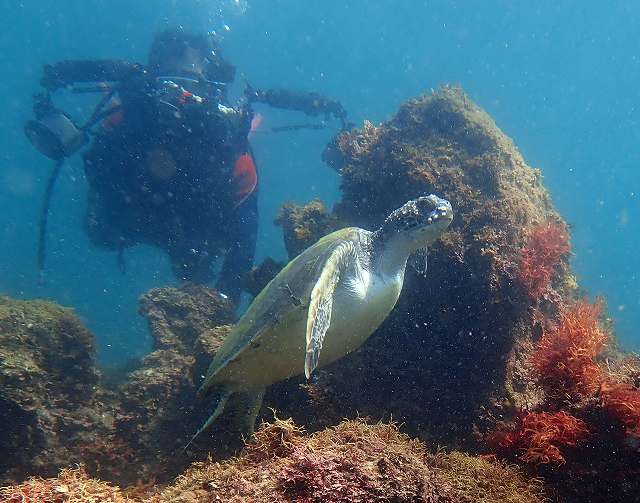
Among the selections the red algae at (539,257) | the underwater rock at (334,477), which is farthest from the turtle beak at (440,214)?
the underwater rock at (334,477)

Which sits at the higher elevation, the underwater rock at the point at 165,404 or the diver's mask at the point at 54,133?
the diver's mask at the point at 54,133

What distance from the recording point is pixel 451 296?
4.73 meters

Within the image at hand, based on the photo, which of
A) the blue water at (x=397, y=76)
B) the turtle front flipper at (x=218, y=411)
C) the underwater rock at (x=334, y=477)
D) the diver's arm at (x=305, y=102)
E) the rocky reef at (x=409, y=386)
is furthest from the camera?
the blue water at (x=397, y=76)

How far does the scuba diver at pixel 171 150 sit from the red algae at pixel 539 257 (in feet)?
19.6

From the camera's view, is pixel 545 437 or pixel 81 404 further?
pixel 81 404

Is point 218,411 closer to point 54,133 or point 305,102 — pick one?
point 54,133

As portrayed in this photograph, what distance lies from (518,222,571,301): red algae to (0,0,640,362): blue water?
235 ft

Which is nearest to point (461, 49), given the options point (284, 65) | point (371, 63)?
point (371, 63)

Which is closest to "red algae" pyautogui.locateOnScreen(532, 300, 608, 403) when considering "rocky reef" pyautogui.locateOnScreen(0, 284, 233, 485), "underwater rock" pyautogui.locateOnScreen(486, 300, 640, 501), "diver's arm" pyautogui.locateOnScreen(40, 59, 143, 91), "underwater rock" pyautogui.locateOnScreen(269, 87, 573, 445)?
"underwater rock" pyautogui.locateOnScreen(486, 300, 640, 501)

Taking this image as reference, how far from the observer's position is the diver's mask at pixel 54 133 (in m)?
8.14

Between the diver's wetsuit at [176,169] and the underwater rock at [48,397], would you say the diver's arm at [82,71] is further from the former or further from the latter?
the underwater rock at [48,397]

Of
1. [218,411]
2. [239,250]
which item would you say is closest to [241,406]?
[218,411]

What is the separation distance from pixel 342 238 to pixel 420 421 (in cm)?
203

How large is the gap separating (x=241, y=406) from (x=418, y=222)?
257 centimetres
